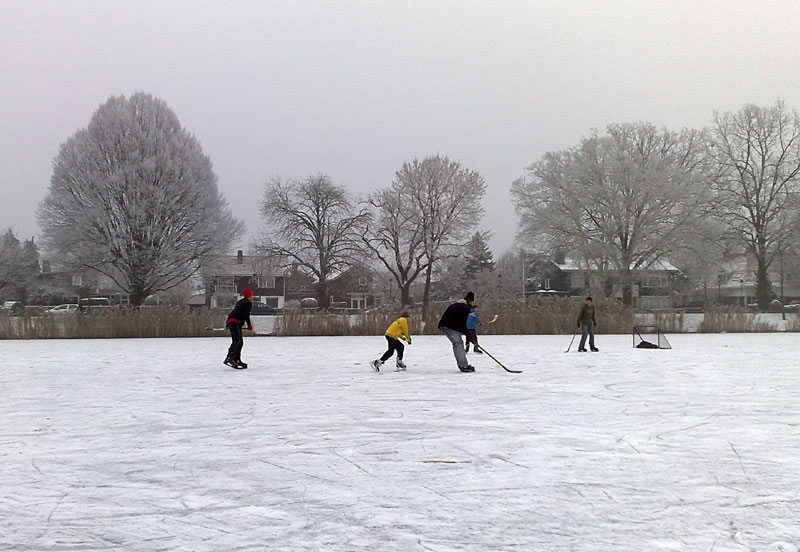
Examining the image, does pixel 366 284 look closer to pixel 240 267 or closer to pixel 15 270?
pixel 240 267

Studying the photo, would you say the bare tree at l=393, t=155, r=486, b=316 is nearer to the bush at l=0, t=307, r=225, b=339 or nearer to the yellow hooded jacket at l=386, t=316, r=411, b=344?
the bush at l=0, t=307, r=225, b=339

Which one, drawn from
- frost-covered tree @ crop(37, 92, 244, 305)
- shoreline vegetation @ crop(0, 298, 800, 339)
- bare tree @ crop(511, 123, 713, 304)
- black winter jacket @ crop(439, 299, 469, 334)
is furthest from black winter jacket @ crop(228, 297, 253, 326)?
bare tree @ crop(511, 123, 713, 304)

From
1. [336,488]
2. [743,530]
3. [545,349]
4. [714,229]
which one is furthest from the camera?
[714,229]

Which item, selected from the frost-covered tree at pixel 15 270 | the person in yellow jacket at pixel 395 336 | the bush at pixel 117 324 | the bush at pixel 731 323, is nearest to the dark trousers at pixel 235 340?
the person in yellow jacket at pixel 395 336

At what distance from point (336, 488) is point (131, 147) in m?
37.6

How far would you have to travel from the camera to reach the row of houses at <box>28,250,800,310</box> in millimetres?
45406

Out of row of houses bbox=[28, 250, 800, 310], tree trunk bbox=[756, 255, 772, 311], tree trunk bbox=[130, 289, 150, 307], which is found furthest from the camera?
tree trunk bbox=[756, 255, 772, 311]

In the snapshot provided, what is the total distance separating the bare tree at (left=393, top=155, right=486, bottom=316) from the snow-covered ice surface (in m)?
38.3

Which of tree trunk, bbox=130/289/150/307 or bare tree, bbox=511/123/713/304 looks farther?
bare tree, bbox=511/123/713/304

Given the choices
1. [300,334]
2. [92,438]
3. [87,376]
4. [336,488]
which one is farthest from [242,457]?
[300,334]

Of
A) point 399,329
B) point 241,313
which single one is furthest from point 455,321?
point 241,313

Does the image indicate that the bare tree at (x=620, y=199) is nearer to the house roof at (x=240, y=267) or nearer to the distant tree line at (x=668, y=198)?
the distant tree line at (x=668, y=198)

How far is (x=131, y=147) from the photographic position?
38938mm

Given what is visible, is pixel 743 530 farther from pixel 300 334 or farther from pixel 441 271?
pixel 441 271
